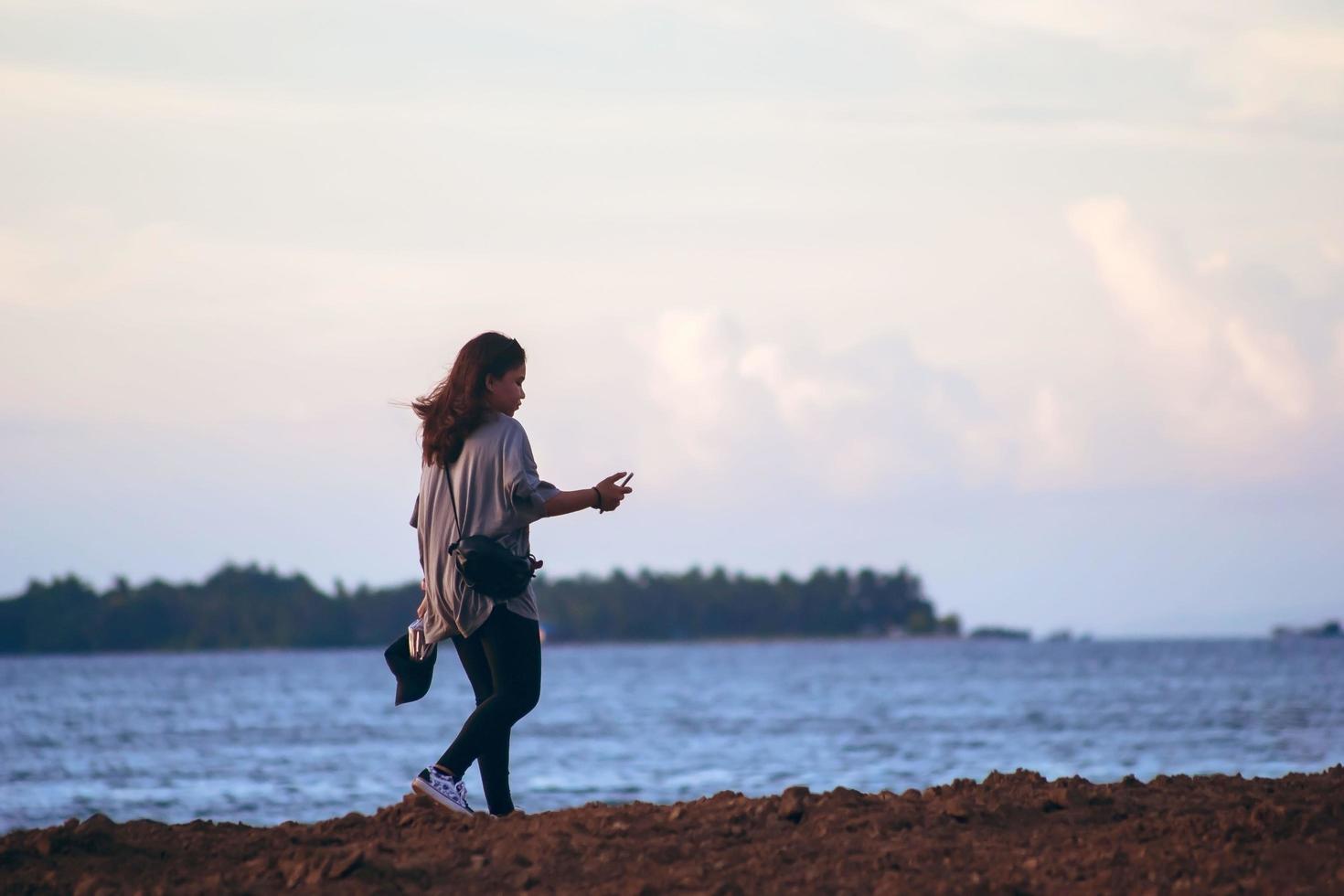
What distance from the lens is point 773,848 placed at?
5.54 m

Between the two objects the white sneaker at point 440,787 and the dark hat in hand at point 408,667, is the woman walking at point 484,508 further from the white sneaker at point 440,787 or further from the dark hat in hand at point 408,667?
the dark hat in hand at point 408,667

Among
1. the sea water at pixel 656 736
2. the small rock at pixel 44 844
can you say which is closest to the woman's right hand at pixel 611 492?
the small rock at pixel 44 844

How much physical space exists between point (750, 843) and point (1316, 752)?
29.5 m

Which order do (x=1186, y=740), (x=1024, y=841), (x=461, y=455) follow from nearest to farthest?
(x=1024, y=841) → (x=461, y=455) → (x=1186, y=740)

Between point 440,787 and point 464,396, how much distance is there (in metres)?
1.53

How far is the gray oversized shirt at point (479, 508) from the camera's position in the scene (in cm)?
589

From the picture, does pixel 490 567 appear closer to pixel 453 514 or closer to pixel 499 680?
pixel 453 514

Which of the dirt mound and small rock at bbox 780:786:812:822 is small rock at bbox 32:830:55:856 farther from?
small rock at bbox 780:786:812:822

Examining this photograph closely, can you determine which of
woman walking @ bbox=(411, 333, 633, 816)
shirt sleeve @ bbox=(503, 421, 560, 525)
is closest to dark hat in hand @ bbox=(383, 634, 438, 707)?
woman walking @ bbox=(411, 333, 633, 816)

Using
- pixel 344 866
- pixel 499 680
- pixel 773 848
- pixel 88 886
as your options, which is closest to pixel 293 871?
pixel 344 866

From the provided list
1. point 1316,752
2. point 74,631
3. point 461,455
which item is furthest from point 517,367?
point 74,631

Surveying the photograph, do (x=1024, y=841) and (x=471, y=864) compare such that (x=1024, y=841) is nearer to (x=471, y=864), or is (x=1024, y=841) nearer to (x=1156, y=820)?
(x=1156, y=820)

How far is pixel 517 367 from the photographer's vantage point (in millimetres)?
6078

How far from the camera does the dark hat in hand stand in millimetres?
6352
